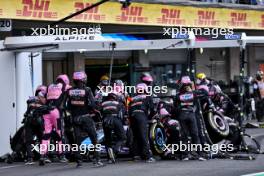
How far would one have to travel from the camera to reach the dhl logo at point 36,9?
17891 millimetres

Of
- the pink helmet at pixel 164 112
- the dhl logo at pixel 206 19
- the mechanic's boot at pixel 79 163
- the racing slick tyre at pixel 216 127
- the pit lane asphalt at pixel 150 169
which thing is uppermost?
the dhl logo at pixel 206 19

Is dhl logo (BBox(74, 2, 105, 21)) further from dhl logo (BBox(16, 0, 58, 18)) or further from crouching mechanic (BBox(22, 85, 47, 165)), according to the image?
crouching mechanic (BBox(22, 85, 47, 165))

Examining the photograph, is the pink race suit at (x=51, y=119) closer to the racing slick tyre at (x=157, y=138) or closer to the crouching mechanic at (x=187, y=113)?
the racing slick tyre at (x=157, y=138)

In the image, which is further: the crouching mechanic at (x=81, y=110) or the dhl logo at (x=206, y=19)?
the dhl logo at (x=206, y=19)

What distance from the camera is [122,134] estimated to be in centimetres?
1392

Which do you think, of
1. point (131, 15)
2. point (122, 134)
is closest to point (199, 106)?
point (122, 134)

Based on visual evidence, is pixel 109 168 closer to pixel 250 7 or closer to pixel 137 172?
pixel 137 172

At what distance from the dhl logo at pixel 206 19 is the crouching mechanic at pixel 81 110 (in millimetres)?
10387

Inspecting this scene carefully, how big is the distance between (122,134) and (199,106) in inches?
74.7

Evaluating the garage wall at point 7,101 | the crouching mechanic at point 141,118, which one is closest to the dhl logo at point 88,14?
the garage wall at point 7,101

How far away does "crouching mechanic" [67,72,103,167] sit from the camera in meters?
13.4
